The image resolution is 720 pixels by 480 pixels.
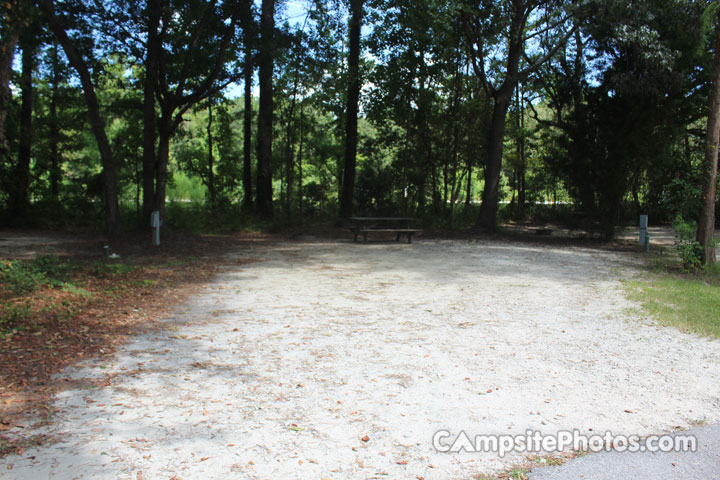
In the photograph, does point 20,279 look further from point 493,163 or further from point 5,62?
point 493,163

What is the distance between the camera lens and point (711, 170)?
30.2 feet

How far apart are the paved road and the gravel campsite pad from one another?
0.25m

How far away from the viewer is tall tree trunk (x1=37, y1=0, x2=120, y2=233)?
439 inches

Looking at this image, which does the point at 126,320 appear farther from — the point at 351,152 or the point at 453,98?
the point at 453,98

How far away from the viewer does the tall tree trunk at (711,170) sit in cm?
922

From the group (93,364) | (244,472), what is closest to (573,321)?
(244,472)

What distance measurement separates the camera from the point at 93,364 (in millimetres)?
4070

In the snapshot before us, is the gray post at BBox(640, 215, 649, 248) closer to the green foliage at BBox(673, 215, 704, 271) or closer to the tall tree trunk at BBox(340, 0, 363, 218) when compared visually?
the green foliage at BBox(673, 215, 704, 271)

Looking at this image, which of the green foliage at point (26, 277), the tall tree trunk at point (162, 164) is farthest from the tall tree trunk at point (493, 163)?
the green foliage at point (26, 277)

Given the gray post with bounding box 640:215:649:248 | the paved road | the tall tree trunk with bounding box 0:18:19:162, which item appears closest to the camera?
the paved road

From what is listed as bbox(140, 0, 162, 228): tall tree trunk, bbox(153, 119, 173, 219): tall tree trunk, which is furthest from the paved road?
bbox(140, 0, 162, 228): tall tree trunk

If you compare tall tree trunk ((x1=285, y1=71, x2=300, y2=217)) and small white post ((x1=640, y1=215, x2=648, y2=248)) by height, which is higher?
tall tree trunk ((x1=285, y1=71, x2=300, y2=217))

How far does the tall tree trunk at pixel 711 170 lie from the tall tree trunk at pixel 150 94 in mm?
11382

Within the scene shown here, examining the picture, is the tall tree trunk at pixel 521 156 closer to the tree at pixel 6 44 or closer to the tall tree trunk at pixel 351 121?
the tall tree trunk at pixel 351 121
